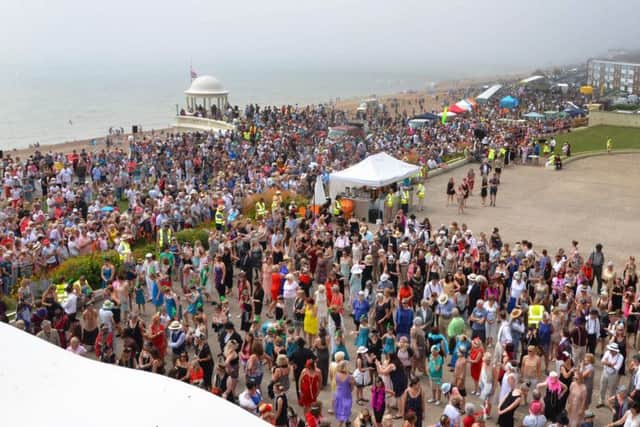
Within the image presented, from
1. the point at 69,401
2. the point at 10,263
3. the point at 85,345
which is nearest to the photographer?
the point at 69,401

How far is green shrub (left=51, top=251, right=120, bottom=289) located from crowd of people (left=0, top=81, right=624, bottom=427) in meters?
0.22

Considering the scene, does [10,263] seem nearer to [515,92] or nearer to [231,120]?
[231,120]

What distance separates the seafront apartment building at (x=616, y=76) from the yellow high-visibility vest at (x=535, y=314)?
287ft

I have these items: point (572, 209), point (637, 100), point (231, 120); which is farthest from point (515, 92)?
point (572, 209)

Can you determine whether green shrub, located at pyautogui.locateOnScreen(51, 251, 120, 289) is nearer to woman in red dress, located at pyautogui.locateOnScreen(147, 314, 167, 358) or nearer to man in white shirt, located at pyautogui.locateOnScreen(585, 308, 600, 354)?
woman in red dress, located at pyautogui.locateOnScreen(147, 314, 167, 358)

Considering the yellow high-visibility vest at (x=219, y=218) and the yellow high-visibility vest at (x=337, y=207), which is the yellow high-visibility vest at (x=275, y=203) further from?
the yellow high-visibility vest at (x=337, y=207)

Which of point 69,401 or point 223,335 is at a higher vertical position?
point 69,401

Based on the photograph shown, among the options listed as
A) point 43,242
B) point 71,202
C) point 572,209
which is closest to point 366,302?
point 43,242

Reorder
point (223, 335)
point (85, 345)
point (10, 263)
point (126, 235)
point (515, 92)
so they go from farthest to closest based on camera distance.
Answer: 1. point (515, 92)
2. point (126, 235)
3. point (10, 263)
4. point (85, 345)
5. point (223, 335)

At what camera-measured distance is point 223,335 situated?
11227 millimetres

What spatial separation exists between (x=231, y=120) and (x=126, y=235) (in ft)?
90.9

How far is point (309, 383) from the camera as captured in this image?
9836mm

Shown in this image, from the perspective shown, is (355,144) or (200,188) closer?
(200,188)

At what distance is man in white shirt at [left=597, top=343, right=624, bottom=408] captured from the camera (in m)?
10.3
